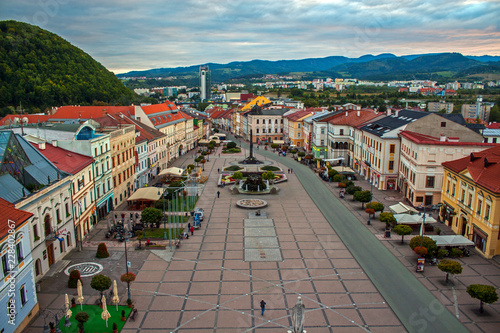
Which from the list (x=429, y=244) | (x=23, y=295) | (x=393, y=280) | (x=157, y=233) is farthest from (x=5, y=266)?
(x=429, y=244)

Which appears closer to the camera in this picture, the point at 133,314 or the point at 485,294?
the point at 485,294

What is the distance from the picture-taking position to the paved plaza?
77.0 feet

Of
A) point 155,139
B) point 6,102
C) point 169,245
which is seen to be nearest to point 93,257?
point 169,245

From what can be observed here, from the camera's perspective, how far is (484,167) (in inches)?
1407

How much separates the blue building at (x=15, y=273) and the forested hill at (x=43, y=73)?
104901 millimetres

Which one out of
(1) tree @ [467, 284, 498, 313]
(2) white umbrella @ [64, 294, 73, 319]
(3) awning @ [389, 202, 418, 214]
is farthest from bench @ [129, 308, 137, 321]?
(3) awning @ [389, 202, 418, 214]

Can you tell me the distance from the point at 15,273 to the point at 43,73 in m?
118

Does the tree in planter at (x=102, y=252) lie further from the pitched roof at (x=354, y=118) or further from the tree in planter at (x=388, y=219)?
the pitched roof at (x=354, y=118)

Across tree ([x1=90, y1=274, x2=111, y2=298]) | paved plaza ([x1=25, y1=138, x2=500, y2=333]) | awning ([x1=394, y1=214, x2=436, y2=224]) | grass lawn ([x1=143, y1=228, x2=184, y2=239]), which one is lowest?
grass lawn ([x1=143, y1=228, x2=184, y2=239])

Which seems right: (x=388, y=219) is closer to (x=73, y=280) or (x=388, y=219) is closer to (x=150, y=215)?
(x=150, y=215)

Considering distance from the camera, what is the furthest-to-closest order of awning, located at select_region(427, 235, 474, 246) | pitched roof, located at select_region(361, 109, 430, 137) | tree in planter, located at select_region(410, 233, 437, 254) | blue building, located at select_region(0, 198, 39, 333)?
pitched roof, located at select_region(361, 109, 430, 137)
awning, located at select_region(427, 235, 474, 246)
tree in planter, located at select_region(410, 233, 437, 254)
blue building, located at select_region(0, 198, 39, 333)

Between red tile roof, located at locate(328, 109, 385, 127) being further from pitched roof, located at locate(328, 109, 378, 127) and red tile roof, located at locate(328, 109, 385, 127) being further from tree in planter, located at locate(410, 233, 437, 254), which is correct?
tree in planter, located at locate(410, 233, 437, 254)

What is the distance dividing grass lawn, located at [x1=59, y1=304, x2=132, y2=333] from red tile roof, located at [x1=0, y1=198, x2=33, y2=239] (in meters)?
6.30

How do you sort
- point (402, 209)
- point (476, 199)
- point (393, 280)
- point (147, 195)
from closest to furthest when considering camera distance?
point (393, 280) → point (476, 199) → point (402, 209) → point (147, 195)
